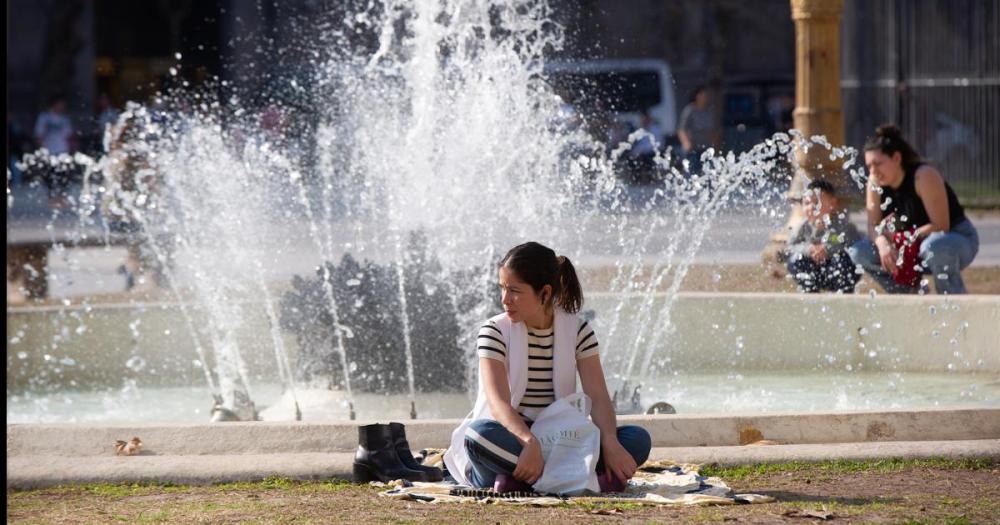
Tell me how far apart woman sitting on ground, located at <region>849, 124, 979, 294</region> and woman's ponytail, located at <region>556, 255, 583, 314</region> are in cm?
430

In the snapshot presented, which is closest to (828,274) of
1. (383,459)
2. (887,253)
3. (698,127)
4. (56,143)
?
(887,253)

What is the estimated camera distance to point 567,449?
5289 mm

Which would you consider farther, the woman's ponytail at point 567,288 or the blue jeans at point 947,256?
the blue jeans at point 947,256

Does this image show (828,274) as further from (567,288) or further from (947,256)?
(567,288)

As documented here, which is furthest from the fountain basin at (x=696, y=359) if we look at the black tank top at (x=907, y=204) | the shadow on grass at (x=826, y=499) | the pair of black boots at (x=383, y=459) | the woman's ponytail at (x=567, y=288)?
the shadow on grass at (x=826, y=499)

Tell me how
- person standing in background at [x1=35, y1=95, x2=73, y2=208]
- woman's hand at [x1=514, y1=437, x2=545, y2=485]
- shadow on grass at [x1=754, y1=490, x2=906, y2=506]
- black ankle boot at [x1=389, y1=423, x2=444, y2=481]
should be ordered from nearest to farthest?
1. shadow on grass at [x1=754, y1=490, x2=906, y2=506]
2. woman's hand at [x1=514, y1=437, x2=545, y2=485]
3. black ankle boot at [x1=389, y1=423, x2=444, y2=481]
4. person standing in background at [x1=35, y1=95, x2=73, y2=208]

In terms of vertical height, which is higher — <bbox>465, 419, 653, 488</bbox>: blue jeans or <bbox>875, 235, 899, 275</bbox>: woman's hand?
<bbox>875, 235, 899, 275</bbox>: woman's hand

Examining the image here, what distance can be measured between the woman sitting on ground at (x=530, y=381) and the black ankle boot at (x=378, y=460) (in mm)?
150

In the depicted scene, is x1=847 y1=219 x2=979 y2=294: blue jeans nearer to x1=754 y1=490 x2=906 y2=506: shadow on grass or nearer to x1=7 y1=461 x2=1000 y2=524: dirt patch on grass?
x1=7 y1=461 x2=1000 y2=524: dirt patch on grass

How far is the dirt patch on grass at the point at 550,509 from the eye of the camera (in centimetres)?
490

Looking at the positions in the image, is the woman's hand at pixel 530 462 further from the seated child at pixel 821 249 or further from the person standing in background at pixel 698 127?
the person standing in background at pixel 698 127

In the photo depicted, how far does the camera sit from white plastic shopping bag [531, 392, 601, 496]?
5254 mm

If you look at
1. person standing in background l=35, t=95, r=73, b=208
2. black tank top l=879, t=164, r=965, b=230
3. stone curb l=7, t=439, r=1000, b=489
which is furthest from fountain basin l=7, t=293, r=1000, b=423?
person standing in background l=35, t=95, r=73, b=208

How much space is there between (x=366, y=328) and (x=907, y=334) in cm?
277
